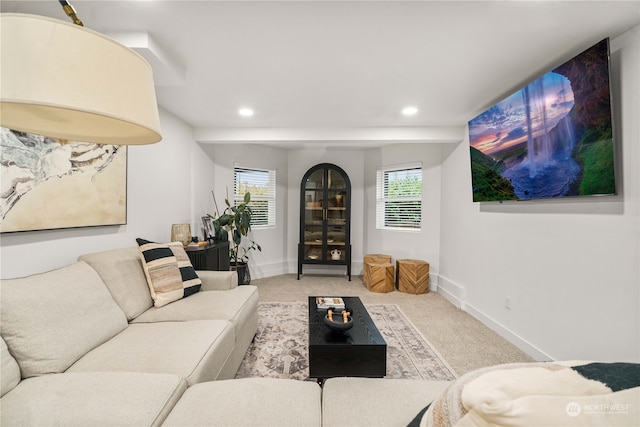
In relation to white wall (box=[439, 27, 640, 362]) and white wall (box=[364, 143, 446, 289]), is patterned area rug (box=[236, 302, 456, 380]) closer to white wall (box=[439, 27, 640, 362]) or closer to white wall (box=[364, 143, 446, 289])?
white wall (box=[439, 27, 640, 362])

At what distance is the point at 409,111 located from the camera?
3.06 metres

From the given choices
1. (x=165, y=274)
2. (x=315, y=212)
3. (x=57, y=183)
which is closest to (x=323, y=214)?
(x=315, y=212)

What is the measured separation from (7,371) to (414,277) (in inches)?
154

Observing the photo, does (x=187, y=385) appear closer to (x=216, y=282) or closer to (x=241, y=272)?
(x=216, y=282)

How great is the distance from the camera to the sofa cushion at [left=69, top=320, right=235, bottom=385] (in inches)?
51.9

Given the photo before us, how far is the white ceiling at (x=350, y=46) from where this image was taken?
1502 millimetres

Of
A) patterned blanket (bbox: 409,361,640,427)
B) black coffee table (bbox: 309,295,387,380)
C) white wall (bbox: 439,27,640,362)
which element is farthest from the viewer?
black coffee table (bbox: 309,295,387,380)

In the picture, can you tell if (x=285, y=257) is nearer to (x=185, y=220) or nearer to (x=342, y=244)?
(x=342, y=244)

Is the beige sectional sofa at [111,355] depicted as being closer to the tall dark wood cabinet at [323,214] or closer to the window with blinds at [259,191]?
the window with blinds at [259,191]

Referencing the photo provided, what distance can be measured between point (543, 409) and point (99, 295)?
6.80 ft

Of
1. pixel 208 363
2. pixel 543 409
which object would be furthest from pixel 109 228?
pixel 543 409

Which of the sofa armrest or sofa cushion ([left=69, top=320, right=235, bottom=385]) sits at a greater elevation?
the sofa armrest

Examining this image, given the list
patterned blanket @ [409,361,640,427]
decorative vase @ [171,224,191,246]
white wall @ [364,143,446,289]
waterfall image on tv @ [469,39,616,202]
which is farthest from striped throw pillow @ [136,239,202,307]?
white wall @ [364,143,446,289]

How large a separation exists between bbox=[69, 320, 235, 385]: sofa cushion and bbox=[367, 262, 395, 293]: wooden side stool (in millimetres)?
2665
